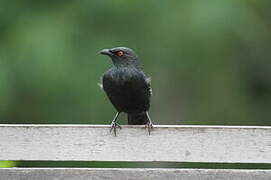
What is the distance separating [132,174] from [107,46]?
15.9 ft

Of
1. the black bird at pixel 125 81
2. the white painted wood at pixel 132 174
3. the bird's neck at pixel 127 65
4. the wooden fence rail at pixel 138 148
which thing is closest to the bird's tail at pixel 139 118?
the black bird at pixel 125 81

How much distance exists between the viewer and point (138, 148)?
12.8ft

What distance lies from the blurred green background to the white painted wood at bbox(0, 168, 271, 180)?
4385 millimetres

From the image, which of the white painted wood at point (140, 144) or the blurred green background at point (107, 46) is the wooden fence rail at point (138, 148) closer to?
the white painted wood at point (140, 144)

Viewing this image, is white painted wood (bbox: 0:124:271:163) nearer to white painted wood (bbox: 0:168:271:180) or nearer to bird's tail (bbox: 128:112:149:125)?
white painted wood (bbox: 0:168:271:180)

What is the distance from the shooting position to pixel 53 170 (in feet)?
12.6

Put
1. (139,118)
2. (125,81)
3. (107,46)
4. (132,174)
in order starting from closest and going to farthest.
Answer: (132,174)
(125,81)
(139,118)
(107,46)

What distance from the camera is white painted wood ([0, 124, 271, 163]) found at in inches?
150

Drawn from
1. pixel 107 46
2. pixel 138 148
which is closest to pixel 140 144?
pixel 138 148

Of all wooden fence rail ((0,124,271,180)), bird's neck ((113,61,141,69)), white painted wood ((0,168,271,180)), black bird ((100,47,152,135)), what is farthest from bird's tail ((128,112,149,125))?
white painted wood ((0,168,271,180))

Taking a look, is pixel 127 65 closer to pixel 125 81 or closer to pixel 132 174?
pixel 125 81

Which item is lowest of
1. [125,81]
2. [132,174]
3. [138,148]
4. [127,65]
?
[132,174]

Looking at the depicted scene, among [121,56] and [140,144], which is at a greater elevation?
[121,56]

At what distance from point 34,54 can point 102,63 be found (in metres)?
0.87
